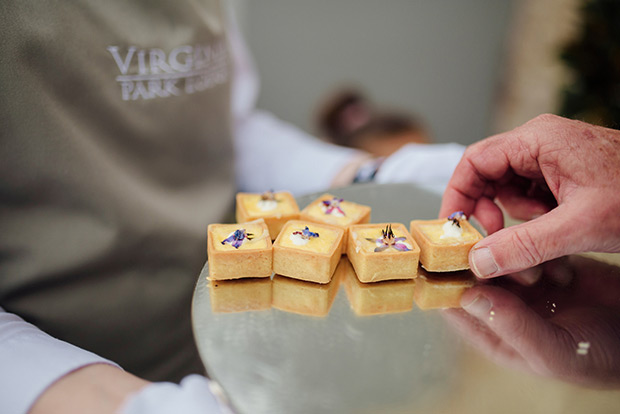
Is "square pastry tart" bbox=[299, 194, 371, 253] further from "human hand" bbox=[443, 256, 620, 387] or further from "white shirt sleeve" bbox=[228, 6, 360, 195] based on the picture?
"white shirt sleeve" bbox=[228, 6, 360, 195]

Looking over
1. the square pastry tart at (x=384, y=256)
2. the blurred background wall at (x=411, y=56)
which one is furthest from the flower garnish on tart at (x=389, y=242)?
the blurred background wall at (x=411, y=56)

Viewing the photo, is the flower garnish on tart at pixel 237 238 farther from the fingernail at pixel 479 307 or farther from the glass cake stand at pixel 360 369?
the fingernail at pixel 479 307

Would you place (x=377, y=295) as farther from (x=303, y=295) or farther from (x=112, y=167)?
(x=112, y=167)

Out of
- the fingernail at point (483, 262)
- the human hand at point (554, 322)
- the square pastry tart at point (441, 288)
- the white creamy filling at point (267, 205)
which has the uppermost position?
the white creamy filling at point (267, 205)

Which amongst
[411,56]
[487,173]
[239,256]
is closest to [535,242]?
[487,173]

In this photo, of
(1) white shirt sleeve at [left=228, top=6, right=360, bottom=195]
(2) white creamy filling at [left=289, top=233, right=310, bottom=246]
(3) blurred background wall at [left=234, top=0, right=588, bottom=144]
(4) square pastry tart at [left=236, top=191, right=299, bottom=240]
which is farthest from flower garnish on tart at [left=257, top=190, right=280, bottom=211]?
(3) blurred background wall at [left=234, top=0, right=588, bottom=144]
